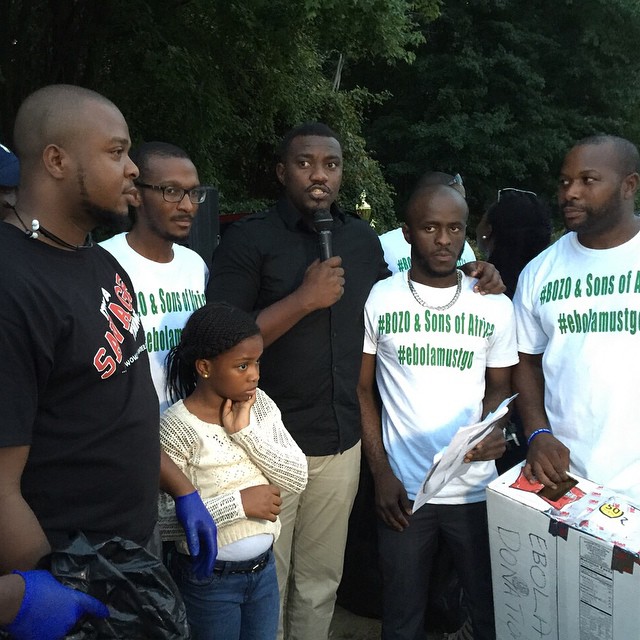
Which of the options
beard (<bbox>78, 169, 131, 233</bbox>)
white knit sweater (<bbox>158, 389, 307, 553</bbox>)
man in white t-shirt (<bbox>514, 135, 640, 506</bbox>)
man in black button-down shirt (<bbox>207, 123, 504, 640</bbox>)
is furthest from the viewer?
man in black button-down shirt (<bbox>207, 123, 504, 640</bbox>)

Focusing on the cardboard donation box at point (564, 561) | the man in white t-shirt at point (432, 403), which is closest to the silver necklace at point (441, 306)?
the man in white t-shirt at point (432, 403)

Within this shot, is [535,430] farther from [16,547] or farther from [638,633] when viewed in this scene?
[16,547]

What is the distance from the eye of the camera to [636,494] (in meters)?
2.43

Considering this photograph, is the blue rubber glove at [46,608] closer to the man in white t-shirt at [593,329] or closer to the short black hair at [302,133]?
the man in white t-shirt at [593,329]

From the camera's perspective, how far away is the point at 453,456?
7.79 ft

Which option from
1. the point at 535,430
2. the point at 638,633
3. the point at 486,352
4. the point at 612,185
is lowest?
the point at 638,633

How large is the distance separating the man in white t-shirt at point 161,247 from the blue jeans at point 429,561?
1.17 metres

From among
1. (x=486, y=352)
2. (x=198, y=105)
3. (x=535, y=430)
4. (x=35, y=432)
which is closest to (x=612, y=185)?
(x=486, y=352)

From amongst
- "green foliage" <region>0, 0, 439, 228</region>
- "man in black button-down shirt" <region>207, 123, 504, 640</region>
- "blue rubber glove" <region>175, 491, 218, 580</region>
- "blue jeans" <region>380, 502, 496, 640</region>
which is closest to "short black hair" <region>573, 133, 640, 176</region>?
"man in black button-down shirt" <region>207, 123, 504, 640</region>

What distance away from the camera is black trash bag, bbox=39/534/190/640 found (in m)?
1.49

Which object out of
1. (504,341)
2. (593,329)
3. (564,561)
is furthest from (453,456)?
(593,329)

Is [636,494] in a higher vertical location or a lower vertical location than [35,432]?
lower

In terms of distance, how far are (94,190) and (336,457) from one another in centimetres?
164

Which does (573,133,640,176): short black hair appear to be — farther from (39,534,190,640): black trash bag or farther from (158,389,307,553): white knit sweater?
(39,534,190,640): black trash bag
